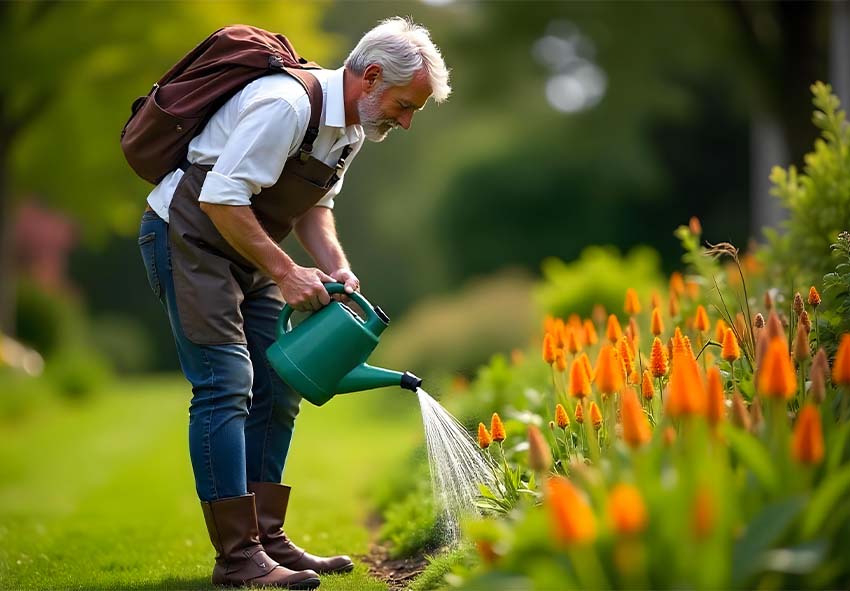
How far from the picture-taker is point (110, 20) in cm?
1255

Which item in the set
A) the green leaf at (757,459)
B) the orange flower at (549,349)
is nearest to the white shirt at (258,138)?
the orange flower at (549,349)

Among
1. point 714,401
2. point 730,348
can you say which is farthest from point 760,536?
point 730,348

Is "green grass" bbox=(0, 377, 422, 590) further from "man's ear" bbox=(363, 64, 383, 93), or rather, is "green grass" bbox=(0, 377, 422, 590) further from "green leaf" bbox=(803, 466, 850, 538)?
"green leaf" bbox=(803, 466, 850, 538)

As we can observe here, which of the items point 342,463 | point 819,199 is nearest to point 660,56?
point 342,463

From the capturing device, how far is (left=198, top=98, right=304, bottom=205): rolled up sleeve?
321 cm

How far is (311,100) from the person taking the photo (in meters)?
3.39

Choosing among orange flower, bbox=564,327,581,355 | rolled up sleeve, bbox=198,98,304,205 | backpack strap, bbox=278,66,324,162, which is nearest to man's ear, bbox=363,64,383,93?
backpack strap, bbox=278,66,324,162

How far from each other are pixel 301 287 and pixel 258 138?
47cm

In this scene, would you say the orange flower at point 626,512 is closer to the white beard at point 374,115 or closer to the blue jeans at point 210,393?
the blue jeans at point 210,393

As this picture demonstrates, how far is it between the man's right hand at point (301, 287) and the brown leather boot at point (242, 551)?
64 centimetres

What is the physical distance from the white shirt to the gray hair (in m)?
0.11

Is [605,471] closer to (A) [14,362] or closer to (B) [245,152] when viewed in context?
(B) [245,152]

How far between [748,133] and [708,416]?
21.2m

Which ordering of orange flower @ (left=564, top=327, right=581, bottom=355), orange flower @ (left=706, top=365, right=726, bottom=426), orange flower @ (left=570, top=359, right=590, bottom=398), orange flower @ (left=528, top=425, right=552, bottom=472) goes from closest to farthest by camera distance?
1. orange flower @ (left=706, top=365, right=726, bottom=426)
2. orange flower @ (left=528, top=425, right=552, bottom=472)
3. orange flower @ (left=570, top=359, right=590, bottom=398)
4. orange flower @ (left=564, top=327, right=581, bottom=355)
